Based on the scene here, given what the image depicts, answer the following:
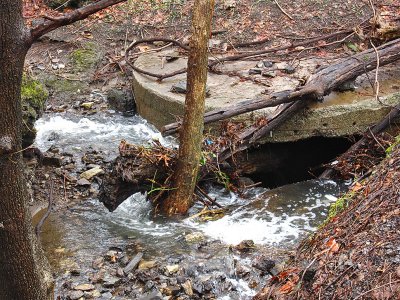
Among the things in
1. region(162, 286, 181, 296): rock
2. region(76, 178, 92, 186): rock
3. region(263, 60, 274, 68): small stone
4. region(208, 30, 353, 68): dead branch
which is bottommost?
region(162, 286, 181, 296): rock

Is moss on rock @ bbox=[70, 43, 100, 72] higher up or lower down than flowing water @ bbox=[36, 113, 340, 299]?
higher up

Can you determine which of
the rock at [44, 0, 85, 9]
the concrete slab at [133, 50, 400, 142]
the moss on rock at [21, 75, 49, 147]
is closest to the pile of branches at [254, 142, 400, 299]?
the concrete slab at [133, 50, 400, 142]

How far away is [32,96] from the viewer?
18.6ft

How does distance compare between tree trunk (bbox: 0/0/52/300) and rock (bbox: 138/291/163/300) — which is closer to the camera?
tree trunk (bbox: 0/0/52/300)

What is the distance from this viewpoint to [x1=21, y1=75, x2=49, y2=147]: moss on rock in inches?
215

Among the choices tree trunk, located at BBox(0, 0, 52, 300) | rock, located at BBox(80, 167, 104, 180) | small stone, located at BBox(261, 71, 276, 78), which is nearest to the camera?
tree trunk, located at BBox(0, 0, 52, 300)

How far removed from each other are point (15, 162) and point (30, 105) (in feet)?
9.80

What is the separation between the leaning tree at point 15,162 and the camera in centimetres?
260

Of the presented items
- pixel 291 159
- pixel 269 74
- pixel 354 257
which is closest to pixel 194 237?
pixel 354 257

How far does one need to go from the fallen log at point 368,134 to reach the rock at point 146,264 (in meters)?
2.35

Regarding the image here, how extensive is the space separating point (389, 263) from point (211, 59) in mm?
4892

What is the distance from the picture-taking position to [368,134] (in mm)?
5824

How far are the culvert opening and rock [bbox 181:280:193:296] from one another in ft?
6.76

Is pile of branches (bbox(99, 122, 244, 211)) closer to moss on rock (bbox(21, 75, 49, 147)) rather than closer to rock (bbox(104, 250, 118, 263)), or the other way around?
rock (bbox(104, 250, 118, 263))
